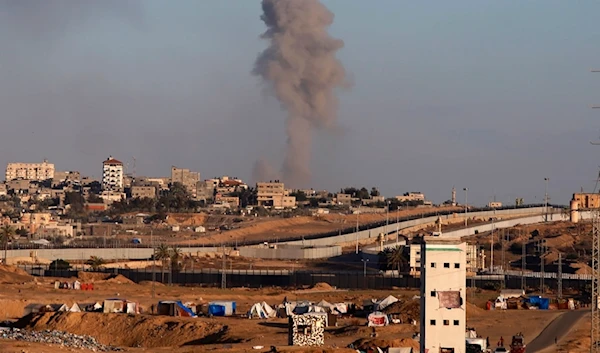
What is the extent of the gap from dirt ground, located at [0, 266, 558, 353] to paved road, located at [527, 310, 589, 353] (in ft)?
2.15

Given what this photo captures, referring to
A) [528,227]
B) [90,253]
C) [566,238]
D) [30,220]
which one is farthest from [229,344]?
[30,220]

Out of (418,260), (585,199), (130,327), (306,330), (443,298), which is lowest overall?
(130,327)

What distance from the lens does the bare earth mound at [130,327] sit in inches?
2311

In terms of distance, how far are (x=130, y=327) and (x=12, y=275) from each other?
32260mm

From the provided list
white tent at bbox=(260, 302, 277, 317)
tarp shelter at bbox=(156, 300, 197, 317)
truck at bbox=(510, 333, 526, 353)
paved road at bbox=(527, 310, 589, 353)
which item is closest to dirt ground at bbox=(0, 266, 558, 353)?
paved road at bbox=(527, 310, 589, 353)

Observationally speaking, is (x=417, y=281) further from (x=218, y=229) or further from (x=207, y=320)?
(x=218, y=229)

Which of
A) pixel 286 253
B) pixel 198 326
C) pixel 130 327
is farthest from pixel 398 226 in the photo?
pixel 198 326

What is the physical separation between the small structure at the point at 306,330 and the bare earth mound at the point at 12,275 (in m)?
42.6

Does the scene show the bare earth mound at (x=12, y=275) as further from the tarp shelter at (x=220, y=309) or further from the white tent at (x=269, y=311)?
the white tent at (x=269, y=311)

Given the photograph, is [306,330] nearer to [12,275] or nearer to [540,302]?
[540,302]

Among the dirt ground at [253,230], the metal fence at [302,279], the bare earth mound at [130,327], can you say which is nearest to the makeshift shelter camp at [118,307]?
the bare earth mound at [130,327]

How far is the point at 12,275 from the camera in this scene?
9100cm

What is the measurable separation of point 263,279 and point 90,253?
93.7ft

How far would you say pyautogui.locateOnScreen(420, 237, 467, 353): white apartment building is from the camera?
147ft
